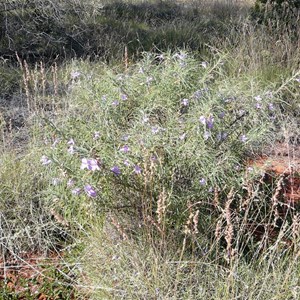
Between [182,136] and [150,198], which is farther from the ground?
[182,136]

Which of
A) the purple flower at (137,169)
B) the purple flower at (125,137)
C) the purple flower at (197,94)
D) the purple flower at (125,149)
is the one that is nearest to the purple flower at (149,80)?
the purple flower at (197,94)

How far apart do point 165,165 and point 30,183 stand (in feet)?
3.87

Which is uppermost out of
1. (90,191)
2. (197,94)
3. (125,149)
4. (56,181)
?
(197,94)

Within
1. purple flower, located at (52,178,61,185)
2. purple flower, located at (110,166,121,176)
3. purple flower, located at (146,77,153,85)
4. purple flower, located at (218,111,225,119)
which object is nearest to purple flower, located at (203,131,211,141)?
purple flower, located at (218,111,225,119)

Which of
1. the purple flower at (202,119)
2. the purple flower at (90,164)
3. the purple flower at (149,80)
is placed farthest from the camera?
the purple flower at (149,80)

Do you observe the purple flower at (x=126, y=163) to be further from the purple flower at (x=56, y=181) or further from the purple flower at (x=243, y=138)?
the purple flower at (x=243, y=138)

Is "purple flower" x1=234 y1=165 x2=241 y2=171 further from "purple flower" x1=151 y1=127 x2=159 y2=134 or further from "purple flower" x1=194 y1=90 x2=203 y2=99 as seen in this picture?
"purple flower" x1=151 y1=127 x2=159 y2=134

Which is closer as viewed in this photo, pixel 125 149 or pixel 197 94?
Answer: pixel 125 149

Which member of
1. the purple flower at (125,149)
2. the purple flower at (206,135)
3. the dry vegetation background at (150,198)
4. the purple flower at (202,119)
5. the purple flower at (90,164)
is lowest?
the dry vegetation background at (150,198)

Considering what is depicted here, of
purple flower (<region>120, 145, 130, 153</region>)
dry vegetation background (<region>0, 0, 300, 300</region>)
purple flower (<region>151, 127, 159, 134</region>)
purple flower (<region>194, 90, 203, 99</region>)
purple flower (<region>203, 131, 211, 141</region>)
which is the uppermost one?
purple flower (<region>194, 90, 203, 99</region>)

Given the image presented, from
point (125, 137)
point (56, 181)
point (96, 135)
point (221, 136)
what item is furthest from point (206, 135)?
point (56, 181)

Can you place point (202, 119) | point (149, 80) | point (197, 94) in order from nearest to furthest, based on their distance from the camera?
point (202, 119) < point (197, 94) < point (149, 80)

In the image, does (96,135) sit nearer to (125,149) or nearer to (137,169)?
(125,149)

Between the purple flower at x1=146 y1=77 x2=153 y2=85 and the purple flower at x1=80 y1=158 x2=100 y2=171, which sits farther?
the purple flower at x1=146 y1=77 x2=153 y2=85
